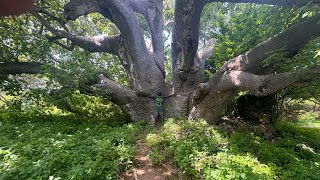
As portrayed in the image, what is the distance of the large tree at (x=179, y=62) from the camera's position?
5.17m

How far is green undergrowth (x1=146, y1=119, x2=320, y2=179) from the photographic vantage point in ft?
11.1

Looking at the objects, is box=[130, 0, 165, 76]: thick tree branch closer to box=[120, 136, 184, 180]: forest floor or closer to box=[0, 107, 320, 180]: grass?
box=[0, 107, 320, 180]: grass

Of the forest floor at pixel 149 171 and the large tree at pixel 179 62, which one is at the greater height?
the large tree at pixel 179 62

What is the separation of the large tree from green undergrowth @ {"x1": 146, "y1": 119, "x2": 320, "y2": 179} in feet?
4.12

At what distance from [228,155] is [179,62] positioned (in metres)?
3.99

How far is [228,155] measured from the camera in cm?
388

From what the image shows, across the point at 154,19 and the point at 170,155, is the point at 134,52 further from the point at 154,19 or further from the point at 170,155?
the point at 170,155

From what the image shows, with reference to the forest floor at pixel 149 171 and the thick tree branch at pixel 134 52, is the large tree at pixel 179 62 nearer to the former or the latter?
the thick tree branch at pixel 134 52

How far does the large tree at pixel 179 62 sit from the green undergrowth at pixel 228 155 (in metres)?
1.26

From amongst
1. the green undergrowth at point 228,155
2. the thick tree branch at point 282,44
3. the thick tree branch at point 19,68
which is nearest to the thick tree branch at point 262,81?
the thick tree branch at point 282,44

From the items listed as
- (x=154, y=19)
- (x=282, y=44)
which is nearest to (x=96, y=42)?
(x=154, y=19)

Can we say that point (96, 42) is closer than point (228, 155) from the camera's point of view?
No

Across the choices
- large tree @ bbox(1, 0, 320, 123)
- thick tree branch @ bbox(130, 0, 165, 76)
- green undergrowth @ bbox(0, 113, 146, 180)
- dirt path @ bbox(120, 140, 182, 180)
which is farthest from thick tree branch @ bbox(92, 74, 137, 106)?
dirt path @ bbox(120, 140, 182, 180)

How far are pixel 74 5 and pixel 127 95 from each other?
136 inches
